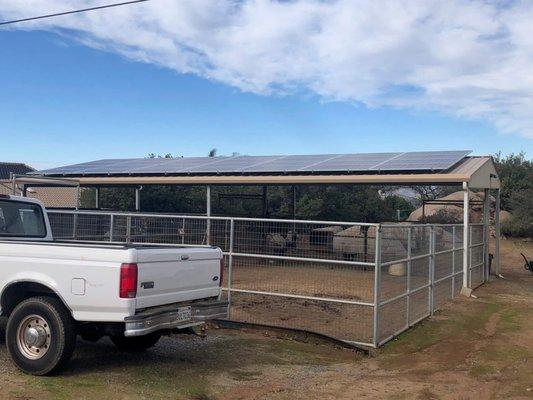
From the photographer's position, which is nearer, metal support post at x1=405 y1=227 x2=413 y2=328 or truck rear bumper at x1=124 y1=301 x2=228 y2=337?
truck rear bumper at x1=124 y1=301 x2=228 y2=337

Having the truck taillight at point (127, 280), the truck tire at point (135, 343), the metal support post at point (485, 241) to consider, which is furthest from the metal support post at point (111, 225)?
the metal support post at point (485, 241)

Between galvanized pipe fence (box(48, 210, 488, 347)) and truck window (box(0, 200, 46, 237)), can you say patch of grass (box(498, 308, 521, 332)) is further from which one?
truck window (box(0, 200, 46, 237))

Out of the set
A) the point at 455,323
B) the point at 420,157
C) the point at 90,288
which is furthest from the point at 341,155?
the point at 90,288

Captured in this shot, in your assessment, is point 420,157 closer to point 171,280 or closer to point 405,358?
point 405,358

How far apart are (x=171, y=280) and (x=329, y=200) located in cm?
2713

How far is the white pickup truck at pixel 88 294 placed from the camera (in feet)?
20.1

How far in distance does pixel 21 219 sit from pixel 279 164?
12.8 meters

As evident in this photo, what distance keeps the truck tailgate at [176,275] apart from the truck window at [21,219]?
2714mm

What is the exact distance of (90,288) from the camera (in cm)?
622

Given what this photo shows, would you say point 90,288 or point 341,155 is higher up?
point 341,155

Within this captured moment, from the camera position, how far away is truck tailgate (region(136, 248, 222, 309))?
20.6ft

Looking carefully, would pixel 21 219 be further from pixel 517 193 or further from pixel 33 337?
pixel 517 193

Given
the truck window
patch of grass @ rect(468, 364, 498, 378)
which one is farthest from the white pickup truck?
patch of grass @ rect(468, 364, 498, 378)

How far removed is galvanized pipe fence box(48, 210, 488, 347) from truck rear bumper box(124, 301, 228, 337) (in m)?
2.30
